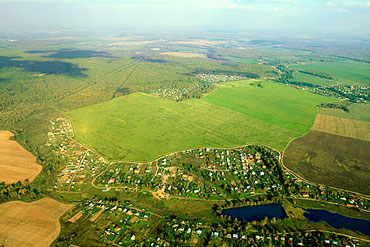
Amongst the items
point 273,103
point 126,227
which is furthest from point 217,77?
point 126,227

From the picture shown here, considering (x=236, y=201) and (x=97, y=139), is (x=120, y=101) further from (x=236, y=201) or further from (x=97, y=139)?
(x=236, y=201)

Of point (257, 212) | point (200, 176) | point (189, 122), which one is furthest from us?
point (189, 122)

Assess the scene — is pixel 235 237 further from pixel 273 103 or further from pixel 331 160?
pixel 273 103

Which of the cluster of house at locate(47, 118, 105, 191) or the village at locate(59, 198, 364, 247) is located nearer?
the village at locate(59, 198, 364, 247)

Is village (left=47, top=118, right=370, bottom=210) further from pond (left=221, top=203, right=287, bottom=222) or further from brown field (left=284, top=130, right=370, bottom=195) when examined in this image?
brown field (left=284, top=130, right=370, bottom=195)

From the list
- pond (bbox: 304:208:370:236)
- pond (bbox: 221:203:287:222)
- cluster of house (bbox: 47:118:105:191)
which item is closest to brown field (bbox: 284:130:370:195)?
pond (bbox: 304:208:370:236)

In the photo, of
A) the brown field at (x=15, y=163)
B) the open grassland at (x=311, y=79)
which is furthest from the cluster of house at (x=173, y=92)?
the open grassland at (x=311, y=79)
